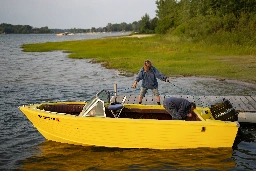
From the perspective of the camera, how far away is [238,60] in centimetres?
2928

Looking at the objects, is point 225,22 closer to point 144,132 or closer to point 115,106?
point 115,106

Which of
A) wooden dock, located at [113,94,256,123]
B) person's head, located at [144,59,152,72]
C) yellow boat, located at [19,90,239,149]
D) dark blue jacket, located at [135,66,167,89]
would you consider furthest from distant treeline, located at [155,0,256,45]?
yellow boat, located at [19,90,239,149]

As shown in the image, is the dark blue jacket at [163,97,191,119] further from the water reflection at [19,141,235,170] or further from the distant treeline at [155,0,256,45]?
the distant treeline at [155,0,256,45]

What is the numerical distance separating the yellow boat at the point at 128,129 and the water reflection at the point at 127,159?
22cm

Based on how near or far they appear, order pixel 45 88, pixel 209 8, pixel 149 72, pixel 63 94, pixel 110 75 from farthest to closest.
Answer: pixel 209 8, pixel 110 75, pixel 45 88, pixel 63 94, pixel 149 72

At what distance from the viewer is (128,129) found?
9.78 metres

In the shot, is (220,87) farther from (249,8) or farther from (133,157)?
(249,8)

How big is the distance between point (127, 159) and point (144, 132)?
1.02 meters

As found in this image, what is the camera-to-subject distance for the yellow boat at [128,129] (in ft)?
31.6

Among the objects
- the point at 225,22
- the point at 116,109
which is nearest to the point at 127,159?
the point at 116,109

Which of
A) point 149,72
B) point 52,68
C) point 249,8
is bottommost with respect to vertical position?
point 52,68

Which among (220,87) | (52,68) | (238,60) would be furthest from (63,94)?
(238,60)

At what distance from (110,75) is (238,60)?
12.4 m

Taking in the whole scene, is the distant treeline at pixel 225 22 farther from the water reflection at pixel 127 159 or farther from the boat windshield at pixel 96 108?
the boat windshield at pixel 96 108
